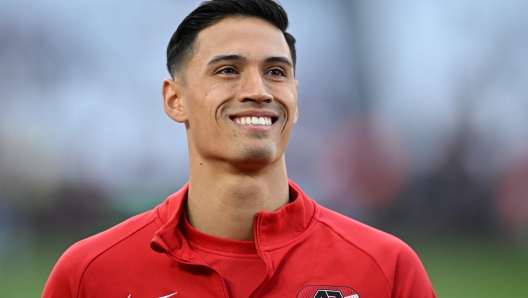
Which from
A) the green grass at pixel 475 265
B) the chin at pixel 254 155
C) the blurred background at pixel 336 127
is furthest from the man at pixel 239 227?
the green grass at pixel 475 265

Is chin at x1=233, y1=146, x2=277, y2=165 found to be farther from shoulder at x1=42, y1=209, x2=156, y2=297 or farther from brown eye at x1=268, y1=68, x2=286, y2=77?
shoulder at x1=42, y1=209, x2=156, y2=297

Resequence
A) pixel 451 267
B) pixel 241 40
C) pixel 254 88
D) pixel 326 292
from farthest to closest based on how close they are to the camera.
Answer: pixel 451 267
pixel 241 40
pixel 254 88
pixel 326 292

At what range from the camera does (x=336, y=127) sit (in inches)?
178

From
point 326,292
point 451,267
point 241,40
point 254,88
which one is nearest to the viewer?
point 326,292

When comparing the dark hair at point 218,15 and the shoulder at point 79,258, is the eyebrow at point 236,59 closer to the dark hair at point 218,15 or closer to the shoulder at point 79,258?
the dark hair at point 218,15

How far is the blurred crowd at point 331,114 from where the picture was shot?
13.9 ft

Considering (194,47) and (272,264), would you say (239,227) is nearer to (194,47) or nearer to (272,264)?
(272,264)

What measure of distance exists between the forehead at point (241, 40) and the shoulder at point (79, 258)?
552 millimetres

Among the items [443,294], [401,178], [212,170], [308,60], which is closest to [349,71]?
[308,60]

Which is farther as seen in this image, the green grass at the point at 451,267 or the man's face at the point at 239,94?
the green grass at the point at 451,267

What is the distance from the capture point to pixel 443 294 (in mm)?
4043

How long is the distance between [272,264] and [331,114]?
116 inches

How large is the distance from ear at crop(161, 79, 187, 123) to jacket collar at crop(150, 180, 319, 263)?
27 cm

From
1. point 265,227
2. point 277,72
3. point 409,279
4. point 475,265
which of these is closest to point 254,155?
point 265,227
